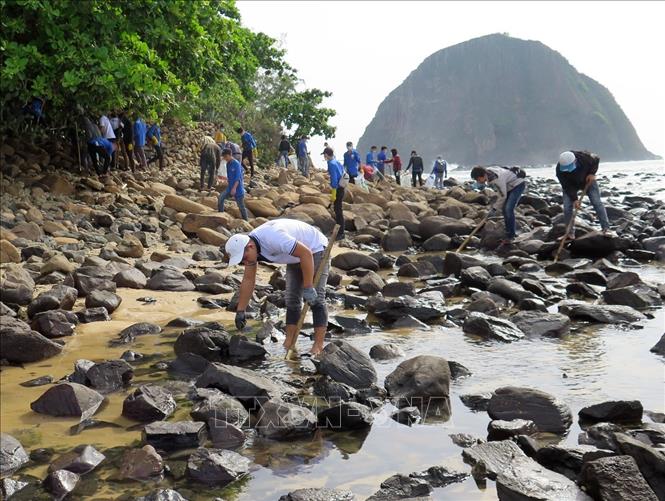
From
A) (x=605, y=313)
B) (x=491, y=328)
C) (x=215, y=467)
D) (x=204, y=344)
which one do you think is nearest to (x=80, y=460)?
(x=215, y=467)

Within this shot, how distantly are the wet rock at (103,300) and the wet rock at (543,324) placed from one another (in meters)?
4.51

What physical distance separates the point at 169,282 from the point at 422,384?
4756mm

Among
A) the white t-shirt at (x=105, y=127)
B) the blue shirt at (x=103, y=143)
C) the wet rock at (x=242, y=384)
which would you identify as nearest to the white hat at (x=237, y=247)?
the wet rock at (x=242, y=384)

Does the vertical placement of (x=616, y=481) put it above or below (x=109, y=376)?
above

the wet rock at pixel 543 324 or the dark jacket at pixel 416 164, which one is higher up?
the dark jacket at pixel 416 164

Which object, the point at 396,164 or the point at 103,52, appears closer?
the point at 103,52

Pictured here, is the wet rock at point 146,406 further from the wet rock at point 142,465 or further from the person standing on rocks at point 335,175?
the person standing on rocks at point 335,175

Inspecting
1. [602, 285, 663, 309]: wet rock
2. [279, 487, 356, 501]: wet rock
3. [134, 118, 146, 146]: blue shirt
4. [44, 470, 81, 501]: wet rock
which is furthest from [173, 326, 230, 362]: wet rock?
[134, 118, 146, 146]: blue shirt

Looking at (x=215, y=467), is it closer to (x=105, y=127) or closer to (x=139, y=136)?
(x=105, y=127)

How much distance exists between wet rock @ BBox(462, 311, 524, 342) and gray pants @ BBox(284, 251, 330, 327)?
1.66 metres

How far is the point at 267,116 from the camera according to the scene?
35.2m

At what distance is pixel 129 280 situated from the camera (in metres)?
8.38

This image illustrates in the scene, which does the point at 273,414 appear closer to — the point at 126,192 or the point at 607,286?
the point at 607,286

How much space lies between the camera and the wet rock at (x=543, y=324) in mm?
6605
